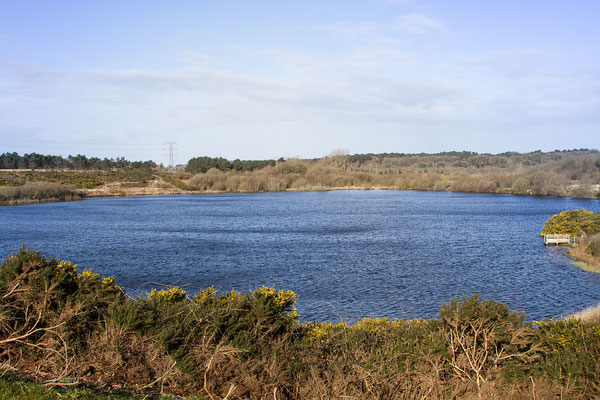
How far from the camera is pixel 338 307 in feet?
65.0

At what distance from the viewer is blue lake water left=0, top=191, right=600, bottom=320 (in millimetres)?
22047

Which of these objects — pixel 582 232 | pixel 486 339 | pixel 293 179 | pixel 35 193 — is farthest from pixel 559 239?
pixel 293 179

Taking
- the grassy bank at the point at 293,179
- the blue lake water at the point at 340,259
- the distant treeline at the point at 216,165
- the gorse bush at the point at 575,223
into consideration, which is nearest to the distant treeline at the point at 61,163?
the grassy bank at the point at 293,179

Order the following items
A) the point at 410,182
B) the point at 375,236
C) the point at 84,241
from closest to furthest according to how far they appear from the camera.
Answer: the point at 84,241 → the point at 375,236 → the point at 410,182

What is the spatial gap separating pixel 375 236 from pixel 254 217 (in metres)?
23.2

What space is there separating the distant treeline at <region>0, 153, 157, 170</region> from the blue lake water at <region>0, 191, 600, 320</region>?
100 metres

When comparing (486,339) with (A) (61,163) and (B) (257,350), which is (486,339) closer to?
(B) (257,350)

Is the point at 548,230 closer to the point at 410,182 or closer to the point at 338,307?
the point at 338,307

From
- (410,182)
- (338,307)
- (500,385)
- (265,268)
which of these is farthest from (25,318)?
(410,182)

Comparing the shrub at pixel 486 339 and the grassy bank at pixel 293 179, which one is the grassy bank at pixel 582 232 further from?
the grassy bank at pixel 293 179

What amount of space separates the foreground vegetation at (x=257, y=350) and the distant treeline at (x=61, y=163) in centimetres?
14688

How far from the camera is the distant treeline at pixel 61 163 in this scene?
466 feet

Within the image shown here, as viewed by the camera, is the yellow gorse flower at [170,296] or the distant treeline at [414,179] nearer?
the yellow gorse flower at [170,296]

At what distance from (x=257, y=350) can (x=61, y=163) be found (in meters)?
166
